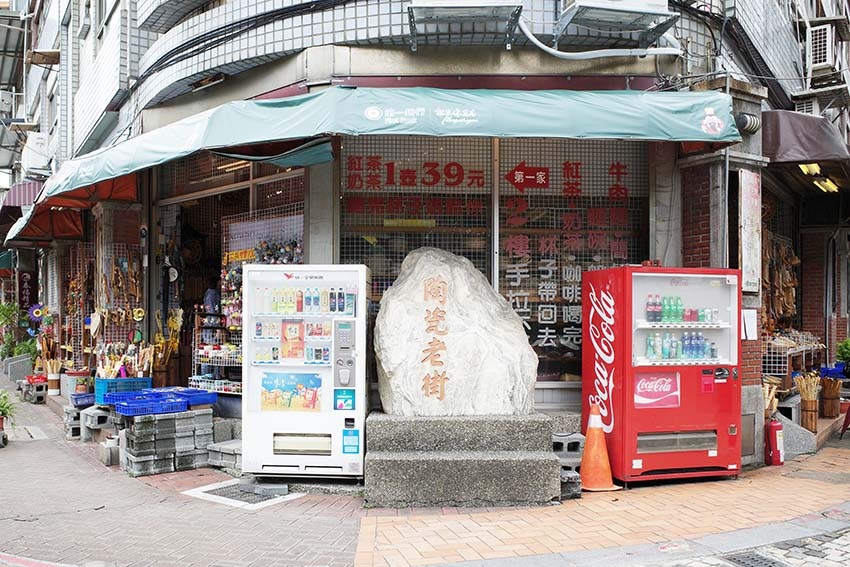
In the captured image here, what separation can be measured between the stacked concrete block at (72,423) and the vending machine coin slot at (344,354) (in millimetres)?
5330

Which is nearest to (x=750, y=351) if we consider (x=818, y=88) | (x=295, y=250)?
(x=295, y=250)

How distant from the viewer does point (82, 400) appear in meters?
10.2

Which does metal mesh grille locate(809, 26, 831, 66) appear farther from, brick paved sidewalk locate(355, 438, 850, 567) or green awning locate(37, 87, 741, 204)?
brick paved sidewalk locate(355, 438, 850, 567)

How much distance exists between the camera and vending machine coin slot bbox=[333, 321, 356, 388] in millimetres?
6953

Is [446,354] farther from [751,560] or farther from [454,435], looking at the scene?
[751,560]

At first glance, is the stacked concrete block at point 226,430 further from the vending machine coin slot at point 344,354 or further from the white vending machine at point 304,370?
the vending machine coin slot at point 344,354

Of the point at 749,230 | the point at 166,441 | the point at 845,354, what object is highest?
the point at 749,230

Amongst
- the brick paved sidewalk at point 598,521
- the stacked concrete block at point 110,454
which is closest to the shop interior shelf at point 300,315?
the brick paved sidewalk at point 598,521

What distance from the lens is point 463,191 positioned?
8570mm

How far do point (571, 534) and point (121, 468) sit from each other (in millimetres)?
5344

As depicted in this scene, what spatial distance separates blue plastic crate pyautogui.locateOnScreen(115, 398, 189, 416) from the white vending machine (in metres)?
1.41

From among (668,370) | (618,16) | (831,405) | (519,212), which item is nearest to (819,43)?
(831,405)

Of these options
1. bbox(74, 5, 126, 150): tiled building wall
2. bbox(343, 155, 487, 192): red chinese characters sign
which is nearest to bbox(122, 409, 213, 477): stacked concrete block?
bbox(343, 155, 487, 192): red chinese characters sign

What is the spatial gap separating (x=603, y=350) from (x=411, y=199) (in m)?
2.93
